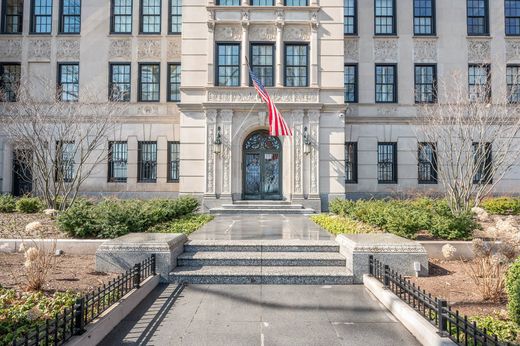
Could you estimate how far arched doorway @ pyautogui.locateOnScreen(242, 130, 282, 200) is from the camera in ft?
67.3

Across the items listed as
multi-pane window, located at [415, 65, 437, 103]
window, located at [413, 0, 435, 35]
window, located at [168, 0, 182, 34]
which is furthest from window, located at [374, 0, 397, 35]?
window, located at [168, 0, 182, 34]

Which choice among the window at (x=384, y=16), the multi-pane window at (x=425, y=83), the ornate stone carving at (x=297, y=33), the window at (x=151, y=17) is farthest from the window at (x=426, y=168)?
the window at (x=151, y=17)

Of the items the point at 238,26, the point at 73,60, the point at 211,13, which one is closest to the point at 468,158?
the point at 238,26

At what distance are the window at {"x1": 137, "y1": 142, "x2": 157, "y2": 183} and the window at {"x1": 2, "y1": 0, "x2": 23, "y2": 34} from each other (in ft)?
35.1

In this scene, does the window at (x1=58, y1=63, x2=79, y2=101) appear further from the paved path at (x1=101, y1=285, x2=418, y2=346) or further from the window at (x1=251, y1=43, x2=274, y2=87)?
the paved path at (x1=101, y1=285, x2=418, y2=346)

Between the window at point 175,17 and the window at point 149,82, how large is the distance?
8.03 feet

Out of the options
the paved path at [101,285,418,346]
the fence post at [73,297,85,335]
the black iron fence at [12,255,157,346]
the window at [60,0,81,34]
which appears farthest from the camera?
the window at [60,0,81,34]

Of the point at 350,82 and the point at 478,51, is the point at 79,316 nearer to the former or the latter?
the point at 350,82

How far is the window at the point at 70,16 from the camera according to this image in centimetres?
2250

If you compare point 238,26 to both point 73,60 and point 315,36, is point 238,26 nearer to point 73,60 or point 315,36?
point 315,36

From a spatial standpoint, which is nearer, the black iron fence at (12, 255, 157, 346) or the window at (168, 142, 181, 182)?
the black iron fence at (12, 255, 157, 346)

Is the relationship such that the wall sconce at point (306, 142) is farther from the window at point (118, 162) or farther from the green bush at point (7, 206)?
the green bush at point (7, 206)

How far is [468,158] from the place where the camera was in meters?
14.3

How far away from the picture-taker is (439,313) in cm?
468
